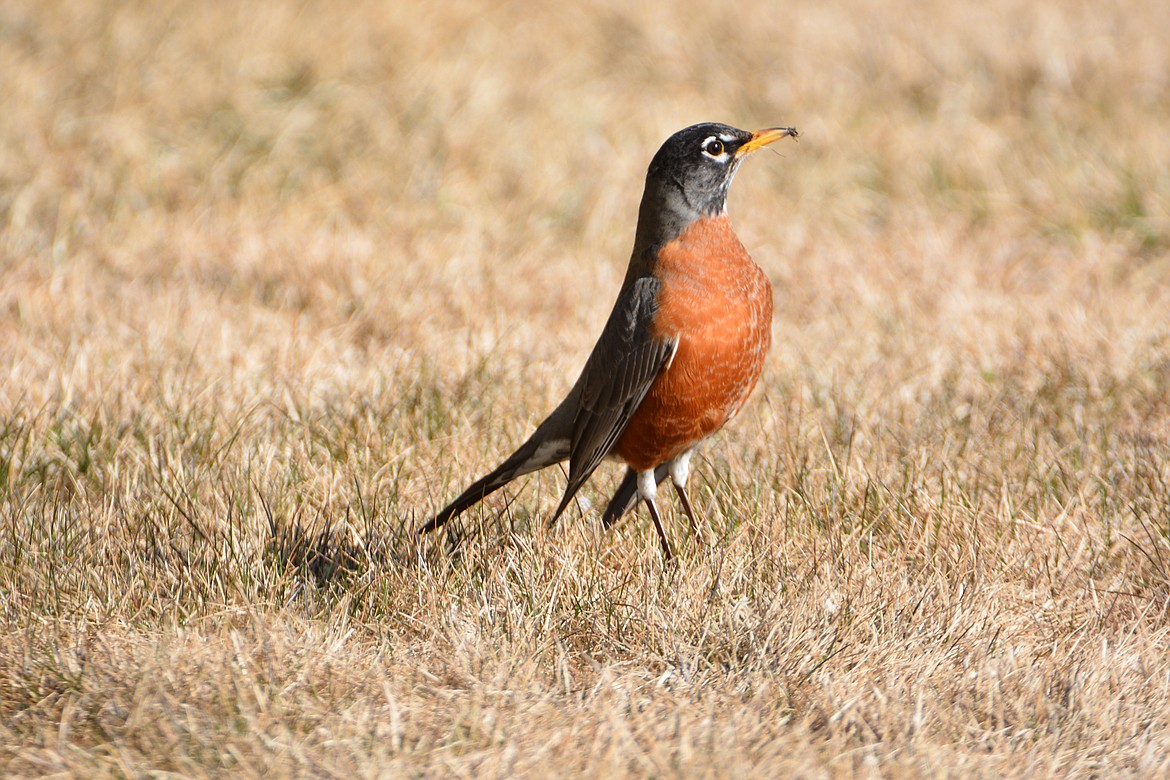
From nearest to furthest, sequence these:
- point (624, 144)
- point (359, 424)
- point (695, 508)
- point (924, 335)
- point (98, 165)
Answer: point (695, 508), point (359, 424), point (924, 335), point (98, 165), point (624, 144)

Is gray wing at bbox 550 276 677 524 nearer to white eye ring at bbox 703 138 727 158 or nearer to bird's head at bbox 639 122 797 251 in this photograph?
bird's head at bbox 639 122 797 251

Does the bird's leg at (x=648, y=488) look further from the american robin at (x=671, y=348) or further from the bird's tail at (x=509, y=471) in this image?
the bird's tail at (x=509, y=471)

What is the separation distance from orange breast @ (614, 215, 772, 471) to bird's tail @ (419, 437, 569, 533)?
7.5 inches

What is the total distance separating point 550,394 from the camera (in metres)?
4.96

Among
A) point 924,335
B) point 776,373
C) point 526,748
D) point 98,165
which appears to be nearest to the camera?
point 526,748

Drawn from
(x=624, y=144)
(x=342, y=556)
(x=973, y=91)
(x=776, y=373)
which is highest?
(x=973, y=91)

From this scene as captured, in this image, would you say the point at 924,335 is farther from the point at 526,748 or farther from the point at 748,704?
the point at 526,748

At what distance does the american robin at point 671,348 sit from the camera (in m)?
3.70

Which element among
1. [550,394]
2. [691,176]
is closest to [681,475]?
[691,176]

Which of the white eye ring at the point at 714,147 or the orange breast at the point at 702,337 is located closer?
the orange breast at the point at 702,337

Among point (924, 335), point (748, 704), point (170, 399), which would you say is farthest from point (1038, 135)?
point (748, 704)

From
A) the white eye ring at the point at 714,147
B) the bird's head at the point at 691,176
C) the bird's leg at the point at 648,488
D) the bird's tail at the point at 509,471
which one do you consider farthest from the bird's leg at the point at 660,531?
the white eye ring at the point at 714,147

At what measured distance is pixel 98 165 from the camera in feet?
23.3

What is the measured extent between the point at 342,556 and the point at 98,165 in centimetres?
429
